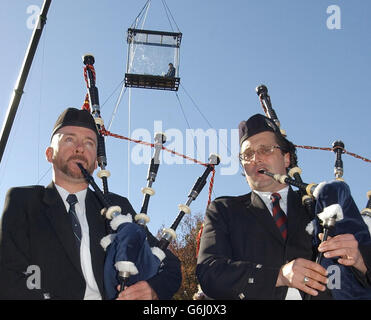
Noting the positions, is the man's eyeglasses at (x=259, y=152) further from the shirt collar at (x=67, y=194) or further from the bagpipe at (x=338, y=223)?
Answer: the shirt collar at (x=67, y=194)

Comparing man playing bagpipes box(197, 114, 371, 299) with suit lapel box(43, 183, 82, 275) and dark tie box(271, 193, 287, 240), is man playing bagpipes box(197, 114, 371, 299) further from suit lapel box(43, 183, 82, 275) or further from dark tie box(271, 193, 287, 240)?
suit lapel box(43, 183, 82, 275)

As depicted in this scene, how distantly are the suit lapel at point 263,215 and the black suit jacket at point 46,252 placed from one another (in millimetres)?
722

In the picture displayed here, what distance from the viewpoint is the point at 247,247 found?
10.9 ft

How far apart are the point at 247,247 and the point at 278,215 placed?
1.19 feet

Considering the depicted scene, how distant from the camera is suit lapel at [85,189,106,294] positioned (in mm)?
3119

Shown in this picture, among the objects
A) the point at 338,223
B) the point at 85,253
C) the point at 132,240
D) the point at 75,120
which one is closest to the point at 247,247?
the point at 338,223

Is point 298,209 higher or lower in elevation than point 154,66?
lower

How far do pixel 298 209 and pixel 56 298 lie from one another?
1.90 metres

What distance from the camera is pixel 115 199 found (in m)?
3.68

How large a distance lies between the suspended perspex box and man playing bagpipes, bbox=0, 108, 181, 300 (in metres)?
8.87
